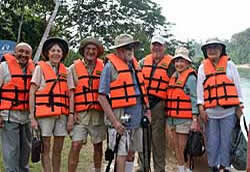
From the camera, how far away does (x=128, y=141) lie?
442 centimetres

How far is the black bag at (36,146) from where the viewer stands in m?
4.27

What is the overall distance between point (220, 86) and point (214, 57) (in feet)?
1.09

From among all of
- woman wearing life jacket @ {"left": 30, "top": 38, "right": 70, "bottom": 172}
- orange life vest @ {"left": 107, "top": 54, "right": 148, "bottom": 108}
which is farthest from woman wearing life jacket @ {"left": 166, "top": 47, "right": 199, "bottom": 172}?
woman wearing life jacket @ {"left": 30, "top": 38, "right": 70, "bottom": 172}

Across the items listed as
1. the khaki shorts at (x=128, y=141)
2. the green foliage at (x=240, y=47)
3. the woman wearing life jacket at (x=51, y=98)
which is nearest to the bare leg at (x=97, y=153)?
the khaki shorts at (x=128, y=141)

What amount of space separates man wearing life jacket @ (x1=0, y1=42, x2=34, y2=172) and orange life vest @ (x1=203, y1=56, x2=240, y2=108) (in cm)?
195

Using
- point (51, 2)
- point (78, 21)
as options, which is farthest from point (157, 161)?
point (78, 21)

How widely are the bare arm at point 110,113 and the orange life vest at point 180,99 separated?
822mm

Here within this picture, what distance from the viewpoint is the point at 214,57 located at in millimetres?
4672

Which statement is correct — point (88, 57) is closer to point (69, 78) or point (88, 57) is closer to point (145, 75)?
point (69, 78)

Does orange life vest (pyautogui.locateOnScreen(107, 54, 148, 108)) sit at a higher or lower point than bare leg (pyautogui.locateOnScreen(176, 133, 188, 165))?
higher

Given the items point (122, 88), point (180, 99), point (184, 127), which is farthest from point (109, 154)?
point (180, 99)

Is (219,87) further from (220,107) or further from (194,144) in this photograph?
(194,144)

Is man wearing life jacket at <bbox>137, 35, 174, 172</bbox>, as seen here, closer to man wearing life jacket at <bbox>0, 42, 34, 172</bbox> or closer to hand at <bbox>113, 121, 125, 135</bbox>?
hand at <bbox>113, 121, 125, 135</bbox>

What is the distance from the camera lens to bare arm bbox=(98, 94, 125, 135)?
14.0 ft
